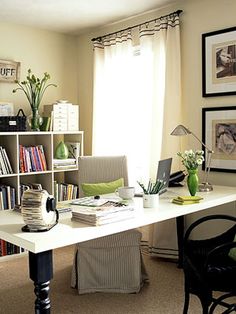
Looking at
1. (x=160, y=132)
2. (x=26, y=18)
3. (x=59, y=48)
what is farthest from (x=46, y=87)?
(x=160, y=132)

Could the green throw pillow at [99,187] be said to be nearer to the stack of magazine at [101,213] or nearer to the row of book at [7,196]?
the stack of magazine at [101,213]

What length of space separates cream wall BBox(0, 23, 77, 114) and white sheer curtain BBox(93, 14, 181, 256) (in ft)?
1.61

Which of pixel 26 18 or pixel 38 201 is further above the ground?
pixel 26 18

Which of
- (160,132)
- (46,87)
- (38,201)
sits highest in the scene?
(46,87)

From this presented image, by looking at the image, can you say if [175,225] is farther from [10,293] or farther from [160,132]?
[10,293]

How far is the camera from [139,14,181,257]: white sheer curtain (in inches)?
143

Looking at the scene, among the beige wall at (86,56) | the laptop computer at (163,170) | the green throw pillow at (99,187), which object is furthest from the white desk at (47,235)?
the beige wall at (86,56)

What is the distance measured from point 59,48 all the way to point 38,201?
127 inches

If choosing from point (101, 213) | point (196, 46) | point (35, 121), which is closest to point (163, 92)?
point (196, 46)

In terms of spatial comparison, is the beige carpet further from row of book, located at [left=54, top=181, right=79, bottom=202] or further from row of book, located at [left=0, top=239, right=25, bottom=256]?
row of book, located at [left=54, top=181, right=79, bottom=202]

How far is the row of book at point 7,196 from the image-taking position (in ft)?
12.7

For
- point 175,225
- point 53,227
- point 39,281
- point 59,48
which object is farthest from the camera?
point 59,48

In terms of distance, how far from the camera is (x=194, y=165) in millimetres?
2883

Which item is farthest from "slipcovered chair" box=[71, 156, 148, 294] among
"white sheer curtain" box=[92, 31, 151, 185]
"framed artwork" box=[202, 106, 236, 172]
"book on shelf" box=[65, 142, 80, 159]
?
"book on shelf" box=[65, 142, 80, 159]
